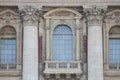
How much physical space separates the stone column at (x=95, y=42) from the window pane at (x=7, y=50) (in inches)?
280

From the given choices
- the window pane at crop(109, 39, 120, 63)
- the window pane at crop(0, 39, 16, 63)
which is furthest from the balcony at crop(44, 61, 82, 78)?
the window pane at crop(0, 39, 16, 63)

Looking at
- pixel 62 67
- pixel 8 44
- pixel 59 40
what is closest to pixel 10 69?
pixel 8 44

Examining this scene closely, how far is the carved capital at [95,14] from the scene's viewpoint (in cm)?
4769

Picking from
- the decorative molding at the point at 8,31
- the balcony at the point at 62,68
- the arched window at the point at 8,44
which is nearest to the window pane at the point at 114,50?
the balcony at the point at 62,68

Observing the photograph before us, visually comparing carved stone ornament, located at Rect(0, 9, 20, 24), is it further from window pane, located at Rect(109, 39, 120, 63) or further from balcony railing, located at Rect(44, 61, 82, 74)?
window pane, located at Rect(109, 39, 120, 63)

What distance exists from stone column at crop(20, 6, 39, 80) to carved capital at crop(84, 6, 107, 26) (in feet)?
15.6

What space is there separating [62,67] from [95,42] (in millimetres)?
3771

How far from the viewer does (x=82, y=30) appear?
159 ft

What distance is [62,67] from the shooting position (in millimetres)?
47281

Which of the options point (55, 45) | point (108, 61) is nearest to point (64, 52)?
point (55, 45)

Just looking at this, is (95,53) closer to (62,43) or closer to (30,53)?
(62,43)

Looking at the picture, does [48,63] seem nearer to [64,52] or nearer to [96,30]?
[64,52]

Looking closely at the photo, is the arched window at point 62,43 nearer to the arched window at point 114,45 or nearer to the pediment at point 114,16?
the arched window at point 114,45

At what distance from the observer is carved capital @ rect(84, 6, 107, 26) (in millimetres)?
47688
